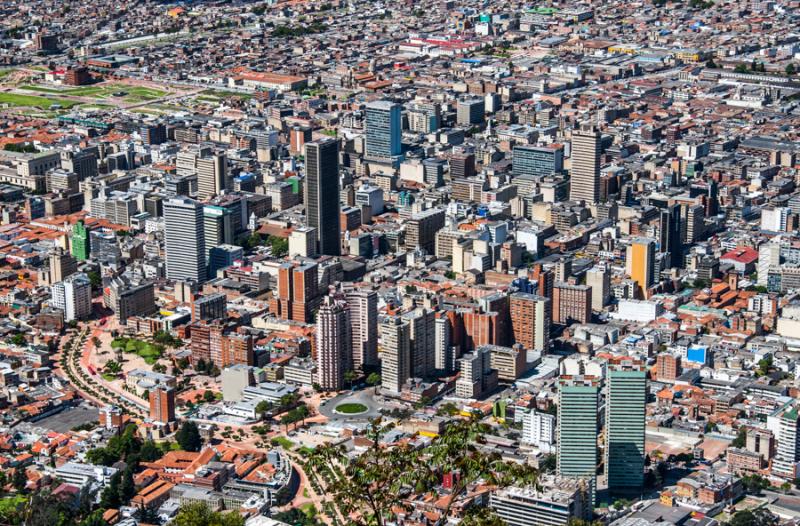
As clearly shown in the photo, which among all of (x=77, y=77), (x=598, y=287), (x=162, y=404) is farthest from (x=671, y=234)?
(x=77, y=77)

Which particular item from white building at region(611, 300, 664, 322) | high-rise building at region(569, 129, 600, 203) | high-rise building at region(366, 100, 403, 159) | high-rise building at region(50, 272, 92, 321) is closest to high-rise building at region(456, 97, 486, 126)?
high-rise building at region(366, 100, 403, 159)

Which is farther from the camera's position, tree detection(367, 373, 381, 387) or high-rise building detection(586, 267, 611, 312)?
high-rise building detection(586, 267, 611, 312)

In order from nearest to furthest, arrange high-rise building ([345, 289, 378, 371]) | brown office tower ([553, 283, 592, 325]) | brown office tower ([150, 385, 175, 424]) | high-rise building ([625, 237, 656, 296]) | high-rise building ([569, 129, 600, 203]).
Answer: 1. brown office tower ([150, 385, 175, 424])
2. high-rise building ([345, 289, 378, 371])
3. brown office tower ([553, 283, 592, 325])
4. high-rise building ([625, 237, 656, 296])
5. high-rise building ([569, 129, 600, 203])

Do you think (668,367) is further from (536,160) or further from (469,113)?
(469,113)

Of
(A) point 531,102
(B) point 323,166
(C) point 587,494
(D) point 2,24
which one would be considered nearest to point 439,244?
(B) point 323,166

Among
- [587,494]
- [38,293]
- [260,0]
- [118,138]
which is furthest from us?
[260,0]

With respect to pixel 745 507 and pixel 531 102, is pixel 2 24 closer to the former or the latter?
pixel 531 102

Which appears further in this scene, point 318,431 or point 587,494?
point 318,431

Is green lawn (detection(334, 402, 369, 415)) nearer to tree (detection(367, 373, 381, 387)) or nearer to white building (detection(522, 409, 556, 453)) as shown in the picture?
tree (detection(367, 373, 381, 387))
